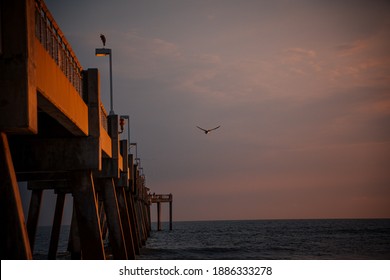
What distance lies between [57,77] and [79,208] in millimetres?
5563

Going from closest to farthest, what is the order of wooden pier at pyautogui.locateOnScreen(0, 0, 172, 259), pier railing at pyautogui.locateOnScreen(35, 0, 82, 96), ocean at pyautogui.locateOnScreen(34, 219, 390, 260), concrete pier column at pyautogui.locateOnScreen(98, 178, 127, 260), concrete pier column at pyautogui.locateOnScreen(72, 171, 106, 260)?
wooden pier at pyautogui.locateOnScreen(0, 0, 172, 259) < pier railing at pyautogui.locateOnScreen(35, 0, 82, 96) < concrete pier column at pyautogui.locateOnScreen(72, 171, 106, 260) < concrete pier column at pyautogui.locateOnScreen(98, 178, 127, 260) < ocean at pyautogui.locateOnScreen(34, 219, 390, 260)

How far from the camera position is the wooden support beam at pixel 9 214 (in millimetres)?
9602

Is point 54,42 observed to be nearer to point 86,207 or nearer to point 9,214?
point 9,214

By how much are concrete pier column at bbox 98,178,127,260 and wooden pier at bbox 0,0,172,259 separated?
0.04m

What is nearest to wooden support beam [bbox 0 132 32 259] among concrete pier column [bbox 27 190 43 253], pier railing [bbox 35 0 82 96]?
pier railing [bbox 35 0 82 96]

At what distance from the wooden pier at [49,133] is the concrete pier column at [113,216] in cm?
4

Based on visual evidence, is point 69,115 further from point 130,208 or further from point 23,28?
point 130,208

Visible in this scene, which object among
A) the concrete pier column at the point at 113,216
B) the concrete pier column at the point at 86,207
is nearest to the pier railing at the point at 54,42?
the concrete pier column at the point at 86,207

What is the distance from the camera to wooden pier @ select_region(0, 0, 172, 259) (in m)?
9.37

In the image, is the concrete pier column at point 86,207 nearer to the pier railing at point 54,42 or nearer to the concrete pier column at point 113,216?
the pier railing at point 54,42

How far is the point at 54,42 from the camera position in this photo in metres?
13.1

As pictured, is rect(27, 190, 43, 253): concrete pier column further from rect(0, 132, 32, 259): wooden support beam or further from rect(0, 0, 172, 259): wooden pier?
rect(0, 132, 32, 259): wooden support beam

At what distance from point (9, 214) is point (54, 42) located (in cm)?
462
